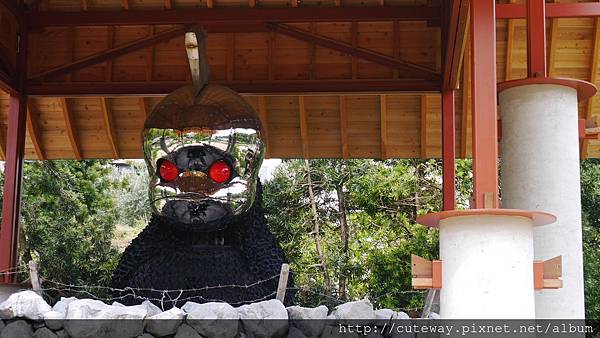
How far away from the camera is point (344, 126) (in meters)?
10.7

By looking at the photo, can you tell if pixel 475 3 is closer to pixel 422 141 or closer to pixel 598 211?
pixel 422 141

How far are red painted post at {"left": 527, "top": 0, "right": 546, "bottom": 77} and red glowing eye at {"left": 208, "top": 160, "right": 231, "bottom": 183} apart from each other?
224cm

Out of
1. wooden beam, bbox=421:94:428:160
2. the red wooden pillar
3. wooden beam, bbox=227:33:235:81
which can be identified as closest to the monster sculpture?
the red wooden pillar

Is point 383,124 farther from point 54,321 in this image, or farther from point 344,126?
point 54,321

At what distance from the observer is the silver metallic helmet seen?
5.10m

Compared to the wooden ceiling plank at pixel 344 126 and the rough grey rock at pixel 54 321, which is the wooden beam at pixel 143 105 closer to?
the wooden ceiling plank at pixel 344 126

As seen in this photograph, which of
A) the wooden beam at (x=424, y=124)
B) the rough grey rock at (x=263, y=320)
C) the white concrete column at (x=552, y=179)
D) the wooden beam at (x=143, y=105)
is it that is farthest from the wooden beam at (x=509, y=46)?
the rough grey rock at (x=263, y=320)

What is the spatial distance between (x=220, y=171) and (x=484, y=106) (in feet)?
5.94

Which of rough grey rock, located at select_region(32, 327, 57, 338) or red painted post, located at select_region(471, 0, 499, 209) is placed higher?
red painted post, located at select_region(471, 0, 499, 209)

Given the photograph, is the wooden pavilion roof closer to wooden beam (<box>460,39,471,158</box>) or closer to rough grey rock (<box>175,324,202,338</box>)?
wooden beam (<box>460,39,471,158</box>)

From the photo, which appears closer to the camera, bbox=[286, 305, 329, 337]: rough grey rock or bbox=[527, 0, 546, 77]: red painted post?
bbox=[286, 305, 329, 337]: rough grey rock

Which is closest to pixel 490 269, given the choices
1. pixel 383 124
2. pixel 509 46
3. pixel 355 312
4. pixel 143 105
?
pixel 355 312

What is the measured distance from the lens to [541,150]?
16.7 ft

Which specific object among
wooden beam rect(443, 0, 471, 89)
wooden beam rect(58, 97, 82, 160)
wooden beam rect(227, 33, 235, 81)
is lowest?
wooden beam rect(58, 97, 82, 160)
